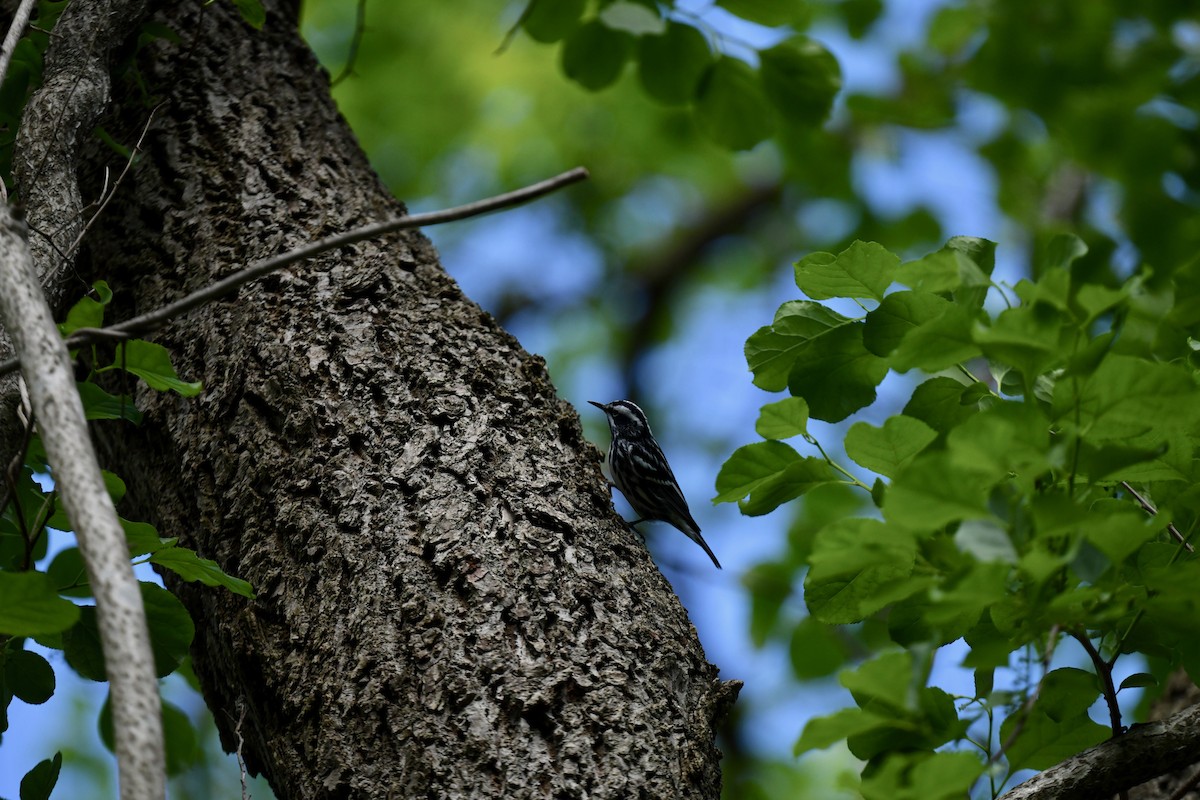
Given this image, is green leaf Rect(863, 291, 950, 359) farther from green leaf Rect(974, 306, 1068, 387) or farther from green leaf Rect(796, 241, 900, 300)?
green leaf Rect(974, 306, 1068, 387)

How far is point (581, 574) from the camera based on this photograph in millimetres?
2146

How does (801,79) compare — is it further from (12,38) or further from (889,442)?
(12,38)

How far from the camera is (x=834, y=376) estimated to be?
6.29ft

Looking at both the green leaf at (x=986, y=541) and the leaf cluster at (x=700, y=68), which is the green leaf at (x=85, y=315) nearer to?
the green leaf at (x=986, y=541)

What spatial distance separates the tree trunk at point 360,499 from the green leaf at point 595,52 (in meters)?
0.86

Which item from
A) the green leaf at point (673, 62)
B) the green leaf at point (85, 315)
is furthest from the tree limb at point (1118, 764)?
the green leaf at point (673, 62)

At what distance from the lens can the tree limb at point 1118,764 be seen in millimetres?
1685

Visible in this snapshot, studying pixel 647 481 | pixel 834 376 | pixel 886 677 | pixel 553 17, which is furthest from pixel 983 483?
pixel 647 481

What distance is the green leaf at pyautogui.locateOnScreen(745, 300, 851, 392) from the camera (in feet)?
6.28

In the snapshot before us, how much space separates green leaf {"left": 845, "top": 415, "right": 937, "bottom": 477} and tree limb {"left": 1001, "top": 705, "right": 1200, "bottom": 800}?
634 mm

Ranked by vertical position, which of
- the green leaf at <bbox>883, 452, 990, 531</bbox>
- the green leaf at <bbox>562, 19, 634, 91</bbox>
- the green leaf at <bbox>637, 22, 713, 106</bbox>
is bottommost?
the green leaf at <bbox>883, 452, 990, 531</bbox>

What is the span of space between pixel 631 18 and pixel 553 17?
437 mm

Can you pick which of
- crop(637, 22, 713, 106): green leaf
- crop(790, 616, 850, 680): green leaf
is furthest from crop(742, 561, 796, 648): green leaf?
crop(637, 22, 713, 106): green leaf

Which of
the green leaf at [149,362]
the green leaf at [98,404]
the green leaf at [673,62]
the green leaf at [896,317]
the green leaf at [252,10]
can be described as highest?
the green leaf at [673,62]
